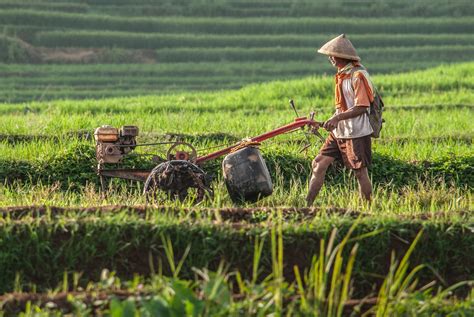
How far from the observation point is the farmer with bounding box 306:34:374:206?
7031 mm

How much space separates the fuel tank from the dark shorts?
446 millimetres

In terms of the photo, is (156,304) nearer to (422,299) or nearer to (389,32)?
(422,299)

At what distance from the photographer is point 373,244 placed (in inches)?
229

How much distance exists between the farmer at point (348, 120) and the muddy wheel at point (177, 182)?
0.68 m

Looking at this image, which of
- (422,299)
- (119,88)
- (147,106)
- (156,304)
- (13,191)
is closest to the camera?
(156,304)

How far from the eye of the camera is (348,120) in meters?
7.18

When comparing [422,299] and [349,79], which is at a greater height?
[349,79]

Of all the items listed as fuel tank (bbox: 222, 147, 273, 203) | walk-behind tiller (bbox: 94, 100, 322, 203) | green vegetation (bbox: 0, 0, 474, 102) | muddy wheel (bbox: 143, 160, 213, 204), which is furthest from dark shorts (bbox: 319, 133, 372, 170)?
green vegetation (bbox: 0, 0, 474, 102)

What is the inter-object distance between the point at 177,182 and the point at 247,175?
1.40 feet

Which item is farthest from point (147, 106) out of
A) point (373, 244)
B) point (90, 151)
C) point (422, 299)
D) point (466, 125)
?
point (422, 299)

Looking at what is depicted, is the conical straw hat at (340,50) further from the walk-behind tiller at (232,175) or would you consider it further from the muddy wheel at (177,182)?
the muddy wheel at (177,182)

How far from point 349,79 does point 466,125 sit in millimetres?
5009

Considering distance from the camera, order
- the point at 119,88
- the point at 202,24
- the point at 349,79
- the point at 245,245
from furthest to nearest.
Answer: the point at 202,24 → the point at 119,88 → the point at 349,79 → the point at 245,245

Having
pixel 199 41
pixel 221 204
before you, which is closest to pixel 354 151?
pixel 221 204
